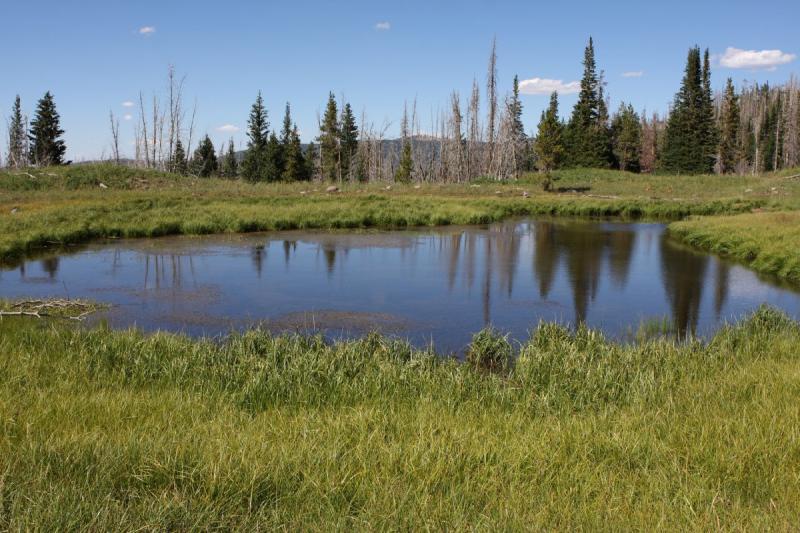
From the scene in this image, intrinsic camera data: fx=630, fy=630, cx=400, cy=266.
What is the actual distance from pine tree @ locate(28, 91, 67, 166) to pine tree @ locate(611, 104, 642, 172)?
5453 centimetres

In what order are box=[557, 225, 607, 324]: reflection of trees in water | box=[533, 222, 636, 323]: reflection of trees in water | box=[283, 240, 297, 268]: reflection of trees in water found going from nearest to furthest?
box=[557, 225, 607, 324]: reflection of trees in water, box=[533, 222, 636, 323]: reflection of trees in water, box=[283, 240, 297, 268]: reflection of trees in water

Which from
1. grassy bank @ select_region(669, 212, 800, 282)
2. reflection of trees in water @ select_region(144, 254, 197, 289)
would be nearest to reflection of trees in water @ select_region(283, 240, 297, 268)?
reflection of trees in water @ select_region(144, 254, 197, 289)

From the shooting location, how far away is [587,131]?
61219mm

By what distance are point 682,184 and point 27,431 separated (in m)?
46.9

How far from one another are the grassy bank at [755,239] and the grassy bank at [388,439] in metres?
9.30

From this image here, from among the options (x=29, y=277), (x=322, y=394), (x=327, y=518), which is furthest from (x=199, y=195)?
(x=327, y=518)

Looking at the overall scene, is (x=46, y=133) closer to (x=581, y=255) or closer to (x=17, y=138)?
(x=17, y=138)

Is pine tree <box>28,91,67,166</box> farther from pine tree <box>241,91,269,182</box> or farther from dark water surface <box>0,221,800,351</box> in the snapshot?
dark water surface <box>0,221,800,351</box>

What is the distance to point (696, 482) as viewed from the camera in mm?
3959

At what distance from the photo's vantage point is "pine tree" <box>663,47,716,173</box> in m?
59.1

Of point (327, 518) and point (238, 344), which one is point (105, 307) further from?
point (327, 518)

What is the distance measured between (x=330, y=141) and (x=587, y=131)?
24951mm

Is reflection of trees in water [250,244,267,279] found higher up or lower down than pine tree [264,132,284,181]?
lower down

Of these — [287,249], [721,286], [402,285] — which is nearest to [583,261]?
[721,286]
